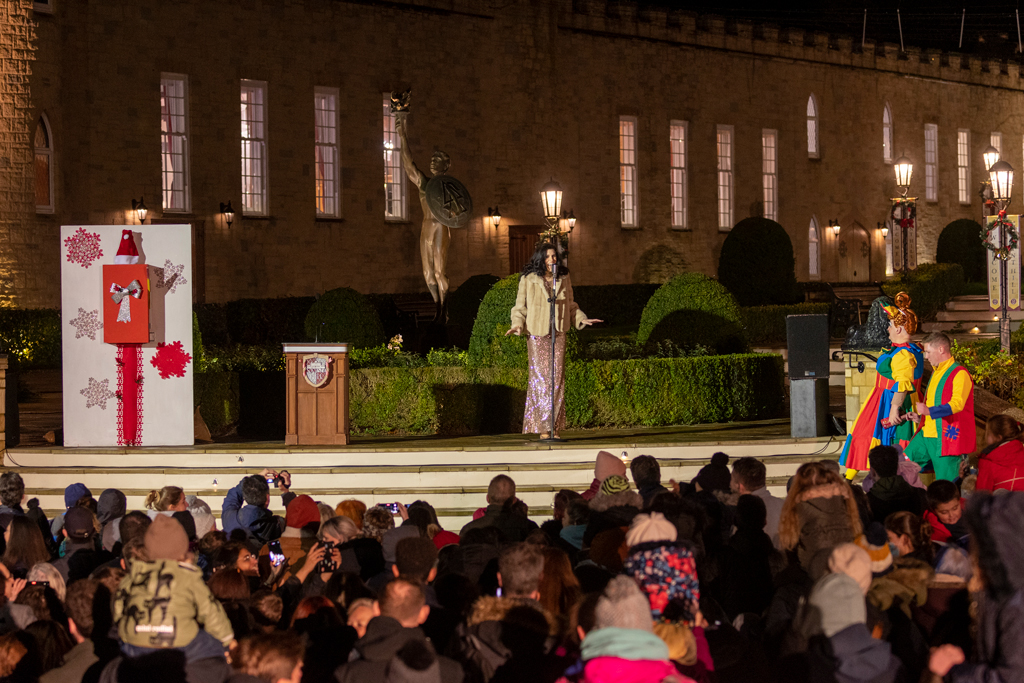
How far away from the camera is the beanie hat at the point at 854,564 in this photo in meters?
4.36

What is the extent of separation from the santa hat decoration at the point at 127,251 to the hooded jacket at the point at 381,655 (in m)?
7.13

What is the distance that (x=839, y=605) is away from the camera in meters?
4.20

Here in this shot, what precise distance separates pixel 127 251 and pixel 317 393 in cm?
202

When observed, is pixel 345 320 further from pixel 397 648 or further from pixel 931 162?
pixel 931 162

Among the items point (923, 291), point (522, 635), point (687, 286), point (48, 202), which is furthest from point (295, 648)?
point (923, 291)

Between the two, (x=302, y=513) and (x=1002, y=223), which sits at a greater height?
(x=1002, y=223)

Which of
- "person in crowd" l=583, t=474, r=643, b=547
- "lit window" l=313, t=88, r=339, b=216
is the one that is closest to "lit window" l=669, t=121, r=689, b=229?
"lit window" l=313, t=88, r=339, b=216

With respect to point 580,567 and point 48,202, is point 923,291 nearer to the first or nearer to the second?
point 48,202

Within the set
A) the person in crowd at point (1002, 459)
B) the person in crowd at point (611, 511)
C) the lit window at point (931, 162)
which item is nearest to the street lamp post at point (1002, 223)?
the person in crowd at point (1002, 459)

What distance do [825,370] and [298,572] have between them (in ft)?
21.5

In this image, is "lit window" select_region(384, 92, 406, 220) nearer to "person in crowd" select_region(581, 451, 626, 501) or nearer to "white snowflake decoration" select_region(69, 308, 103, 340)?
"white snowflake decoration" select_region(69, 308, 103, 340)

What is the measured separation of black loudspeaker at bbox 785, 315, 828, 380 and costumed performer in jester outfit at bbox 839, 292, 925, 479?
1449 millimetres

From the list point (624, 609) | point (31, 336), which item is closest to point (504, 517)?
point (624, 609)

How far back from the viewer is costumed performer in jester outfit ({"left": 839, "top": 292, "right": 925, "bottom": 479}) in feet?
30.0
